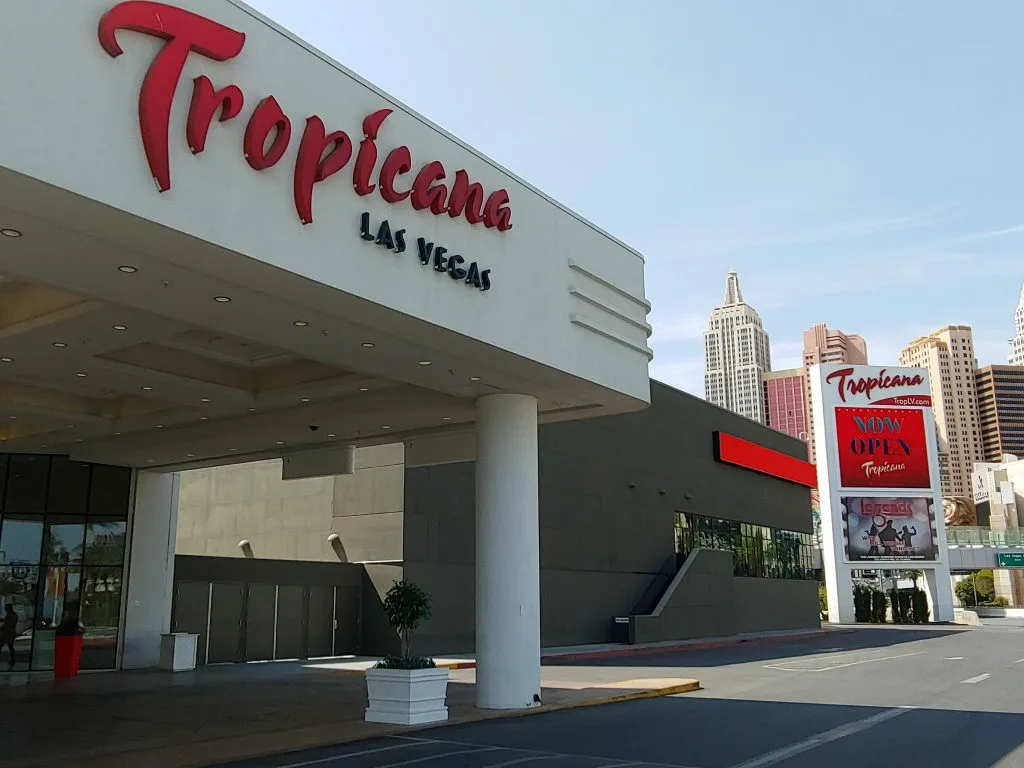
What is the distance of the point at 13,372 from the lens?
14594 mm

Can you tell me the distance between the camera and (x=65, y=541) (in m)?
23.4

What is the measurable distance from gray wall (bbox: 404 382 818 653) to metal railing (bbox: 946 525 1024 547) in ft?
147

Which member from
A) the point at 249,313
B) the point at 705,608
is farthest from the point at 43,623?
the point at 705,608

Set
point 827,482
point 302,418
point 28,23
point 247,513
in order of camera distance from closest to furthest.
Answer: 1. point 28,23
2. point 302,418
3. point 247,513
4. point 827,482

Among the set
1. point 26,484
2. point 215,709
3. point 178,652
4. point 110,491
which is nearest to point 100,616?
point 178,652

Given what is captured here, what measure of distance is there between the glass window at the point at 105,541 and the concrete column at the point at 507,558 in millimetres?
12775

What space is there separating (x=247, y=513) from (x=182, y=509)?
351cm

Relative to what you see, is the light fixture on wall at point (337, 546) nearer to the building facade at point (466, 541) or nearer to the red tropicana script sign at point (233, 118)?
the building facade at point (466, 541)

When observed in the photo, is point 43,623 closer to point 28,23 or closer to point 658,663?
point 658,663

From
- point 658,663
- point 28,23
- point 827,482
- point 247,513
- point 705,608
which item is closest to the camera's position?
point 28,23

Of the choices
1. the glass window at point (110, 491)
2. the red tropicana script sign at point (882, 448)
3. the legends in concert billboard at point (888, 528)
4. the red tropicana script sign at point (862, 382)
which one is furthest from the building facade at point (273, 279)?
the red tropicana script sign at point (862, 382)

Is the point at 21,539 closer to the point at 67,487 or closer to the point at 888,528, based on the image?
the point at 67,487

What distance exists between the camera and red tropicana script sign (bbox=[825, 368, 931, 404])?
2680 inches

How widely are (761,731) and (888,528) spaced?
58.0 meters
